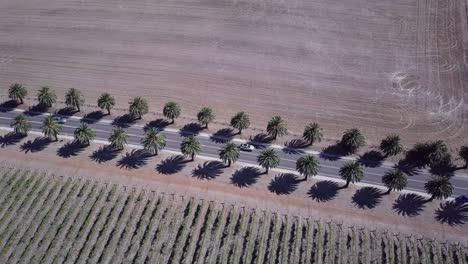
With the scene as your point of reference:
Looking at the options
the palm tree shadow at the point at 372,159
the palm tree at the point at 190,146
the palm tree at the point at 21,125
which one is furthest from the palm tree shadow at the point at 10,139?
the palm tree shadow at the point at 372,159

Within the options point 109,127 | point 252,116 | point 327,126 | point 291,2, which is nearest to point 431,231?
point 327,126

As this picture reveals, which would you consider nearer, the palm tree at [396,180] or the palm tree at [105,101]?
the palm tree at [396,180]

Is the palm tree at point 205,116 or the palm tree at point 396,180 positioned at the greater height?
the palm tree at point 205,116

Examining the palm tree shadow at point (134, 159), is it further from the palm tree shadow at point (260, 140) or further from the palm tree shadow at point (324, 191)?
the palm tree shadow at point (324, 191)

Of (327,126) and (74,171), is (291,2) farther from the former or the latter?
(74,171)

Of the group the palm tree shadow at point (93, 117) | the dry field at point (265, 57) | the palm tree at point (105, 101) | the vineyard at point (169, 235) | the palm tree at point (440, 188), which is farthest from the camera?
the dry field at point (265, 57)

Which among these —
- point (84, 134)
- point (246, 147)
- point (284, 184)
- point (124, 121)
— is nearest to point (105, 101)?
point (124, 121)

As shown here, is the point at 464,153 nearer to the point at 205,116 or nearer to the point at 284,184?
the point at 284,184
